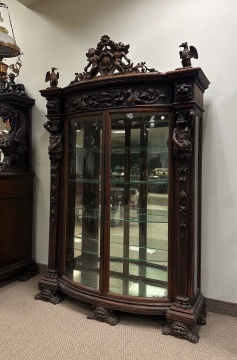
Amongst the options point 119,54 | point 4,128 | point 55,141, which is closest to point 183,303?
point 55,141

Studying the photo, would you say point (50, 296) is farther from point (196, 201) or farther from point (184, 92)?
point (184, 92)

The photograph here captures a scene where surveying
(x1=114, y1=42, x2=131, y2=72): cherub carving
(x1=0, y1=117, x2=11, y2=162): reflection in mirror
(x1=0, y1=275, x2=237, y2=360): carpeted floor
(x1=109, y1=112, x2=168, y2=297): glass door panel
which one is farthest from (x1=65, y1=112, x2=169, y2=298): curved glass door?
(x1=0, y1=117, x2=11, y2=162): reflection in mirror

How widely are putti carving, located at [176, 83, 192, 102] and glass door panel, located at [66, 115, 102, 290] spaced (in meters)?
0.82

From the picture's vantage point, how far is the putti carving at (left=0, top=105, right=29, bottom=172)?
2.90 meters

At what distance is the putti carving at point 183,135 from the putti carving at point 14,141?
5.94 feet

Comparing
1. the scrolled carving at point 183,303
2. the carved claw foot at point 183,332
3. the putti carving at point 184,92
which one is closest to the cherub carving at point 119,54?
the putti carving at point 184,92

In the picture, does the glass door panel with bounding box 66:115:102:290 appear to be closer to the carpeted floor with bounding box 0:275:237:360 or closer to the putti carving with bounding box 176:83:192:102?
the carpeted floor with bounding box 0:275:237:360

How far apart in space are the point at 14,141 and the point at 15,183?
0.46 meters

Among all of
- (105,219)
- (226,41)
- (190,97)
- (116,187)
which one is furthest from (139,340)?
(226,41)

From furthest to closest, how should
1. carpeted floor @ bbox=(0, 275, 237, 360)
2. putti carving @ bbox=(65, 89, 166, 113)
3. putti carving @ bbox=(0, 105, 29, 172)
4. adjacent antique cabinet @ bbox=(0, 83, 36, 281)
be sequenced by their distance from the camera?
1. putti carving @ bbox=(0, 105, 29, 172)
2. adjacent antique cabinet @ bbox=(0, 83, 36, 281)
3. putti carving @ bbox=(65, 89, 166, 113)
4. carpeted floor @ bbox=(0, 275, 237, 360)

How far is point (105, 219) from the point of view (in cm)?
221

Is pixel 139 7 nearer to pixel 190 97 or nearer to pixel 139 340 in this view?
pixel 190 97

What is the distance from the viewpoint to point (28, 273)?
9.91 feet

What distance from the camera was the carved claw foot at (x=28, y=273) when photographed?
9.73ft
